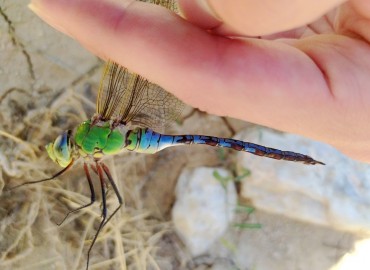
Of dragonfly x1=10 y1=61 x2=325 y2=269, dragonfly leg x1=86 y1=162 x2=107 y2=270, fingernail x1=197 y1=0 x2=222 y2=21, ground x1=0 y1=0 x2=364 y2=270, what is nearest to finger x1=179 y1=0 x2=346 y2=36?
fingernail x1=197 y1=0 x2=222 y2=21

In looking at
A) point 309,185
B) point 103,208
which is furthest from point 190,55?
point 309,185

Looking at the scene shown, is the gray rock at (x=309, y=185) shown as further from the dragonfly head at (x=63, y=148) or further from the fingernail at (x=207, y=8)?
the fingernail at (x=207, y=8)

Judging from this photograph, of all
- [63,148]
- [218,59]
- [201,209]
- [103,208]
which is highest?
[218,59]

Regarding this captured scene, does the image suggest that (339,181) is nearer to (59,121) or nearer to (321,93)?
(59,121)

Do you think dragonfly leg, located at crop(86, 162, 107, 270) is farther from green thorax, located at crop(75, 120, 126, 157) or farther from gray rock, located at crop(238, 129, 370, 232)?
gray rock, located at crop(238, 129, 370, 232)

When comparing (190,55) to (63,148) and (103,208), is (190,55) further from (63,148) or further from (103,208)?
(103,208)

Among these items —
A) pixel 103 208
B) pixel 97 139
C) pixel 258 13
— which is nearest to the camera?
pixel 258 13

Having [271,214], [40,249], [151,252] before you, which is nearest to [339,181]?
[271,214]
